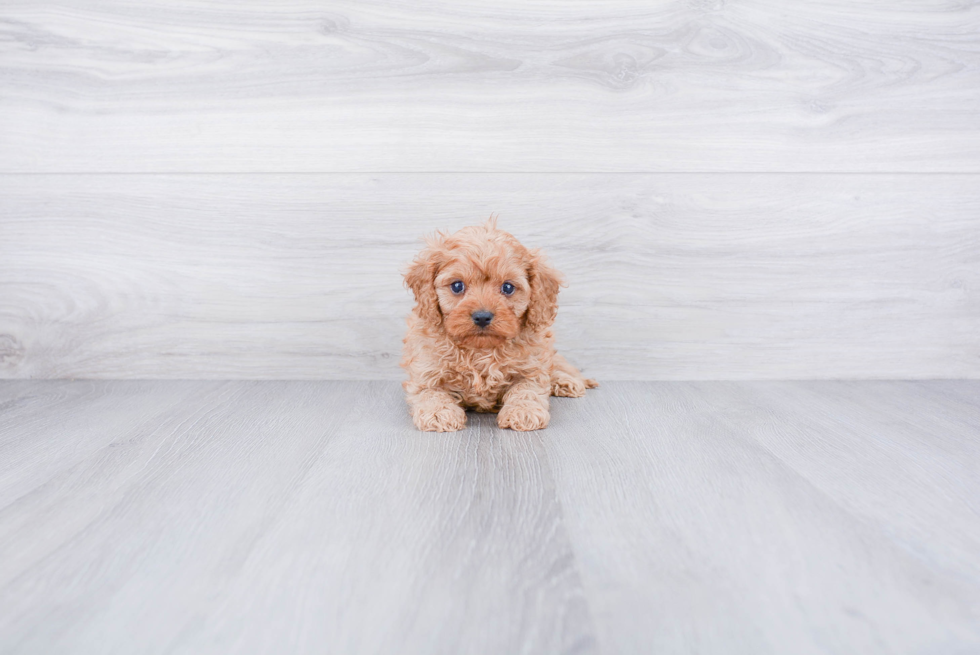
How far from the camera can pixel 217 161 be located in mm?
2176

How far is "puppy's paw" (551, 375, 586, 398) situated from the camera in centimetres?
205

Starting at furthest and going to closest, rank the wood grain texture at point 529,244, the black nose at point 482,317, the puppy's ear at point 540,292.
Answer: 1. the wood grain texture at point 529,244
2. the puppy's ear at point 540,292
3. the black nose at point 482,317

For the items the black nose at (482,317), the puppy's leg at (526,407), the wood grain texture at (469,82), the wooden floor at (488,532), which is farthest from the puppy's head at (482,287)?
the wood grain texture at (469,82)

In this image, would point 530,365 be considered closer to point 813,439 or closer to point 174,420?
point 813,439

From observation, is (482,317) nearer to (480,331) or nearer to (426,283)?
(480,331)

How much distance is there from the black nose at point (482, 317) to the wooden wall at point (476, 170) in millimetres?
615

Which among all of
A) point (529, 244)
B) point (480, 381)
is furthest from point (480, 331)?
point (529, 244)

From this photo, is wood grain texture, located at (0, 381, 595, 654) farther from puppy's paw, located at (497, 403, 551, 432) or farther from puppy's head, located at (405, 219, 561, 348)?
puppy's head, located at (405, 219, 561, 348)

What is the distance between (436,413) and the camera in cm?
170

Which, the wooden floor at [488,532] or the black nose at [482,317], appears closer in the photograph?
the wooden floor at [488,532]

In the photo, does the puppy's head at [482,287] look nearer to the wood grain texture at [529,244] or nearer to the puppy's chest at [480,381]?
the puppy's chest at [480,381]

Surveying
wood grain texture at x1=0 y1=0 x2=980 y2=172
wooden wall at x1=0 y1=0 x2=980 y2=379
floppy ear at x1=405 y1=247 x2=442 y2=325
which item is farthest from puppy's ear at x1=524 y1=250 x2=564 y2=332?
wood grain texture at x1=0 y1=0 x2=980 y2=172

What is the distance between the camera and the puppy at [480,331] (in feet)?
5.53

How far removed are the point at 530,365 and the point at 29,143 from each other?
1973 millimetres
